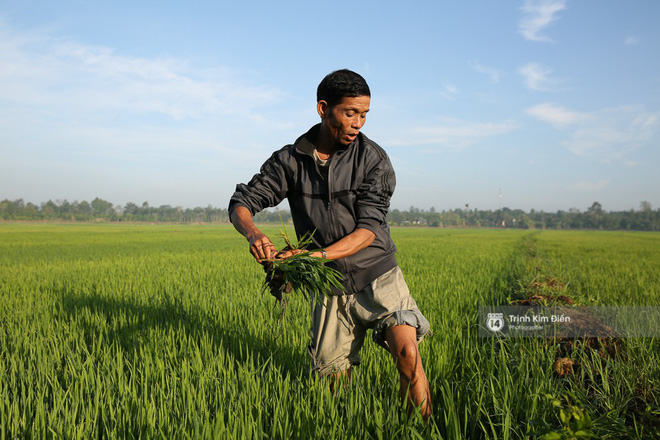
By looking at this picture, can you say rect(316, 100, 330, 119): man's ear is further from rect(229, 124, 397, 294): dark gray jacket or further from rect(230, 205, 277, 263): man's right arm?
rect(230, 205, 277, 263): man's right arm

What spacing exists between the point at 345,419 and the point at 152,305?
11.2 feet

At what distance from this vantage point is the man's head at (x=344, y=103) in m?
1.91

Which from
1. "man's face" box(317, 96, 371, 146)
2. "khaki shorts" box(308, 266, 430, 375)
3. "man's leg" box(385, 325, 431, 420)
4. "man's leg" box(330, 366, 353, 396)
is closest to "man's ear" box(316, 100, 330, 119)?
"man's face" box(317, 96, 371, 146)

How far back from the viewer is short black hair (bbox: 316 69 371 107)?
1.90 m

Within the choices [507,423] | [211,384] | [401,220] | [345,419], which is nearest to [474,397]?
[507,423]

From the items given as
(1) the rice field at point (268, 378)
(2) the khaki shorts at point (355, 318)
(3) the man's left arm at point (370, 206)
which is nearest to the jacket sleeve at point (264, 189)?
(1) the rice field at point (268, 378)

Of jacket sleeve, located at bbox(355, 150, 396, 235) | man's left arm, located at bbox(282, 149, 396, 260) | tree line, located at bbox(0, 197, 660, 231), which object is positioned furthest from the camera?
tree line, located at bbox(0, 197, 660, 231)

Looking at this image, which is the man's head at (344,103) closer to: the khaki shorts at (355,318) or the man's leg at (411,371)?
the khaki shorts at (355,318)

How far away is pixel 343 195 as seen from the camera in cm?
205

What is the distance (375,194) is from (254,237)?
0.59 metres

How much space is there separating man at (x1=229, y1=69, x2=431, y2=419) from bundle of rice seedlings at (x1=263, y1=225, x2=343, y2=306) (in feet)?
0.19

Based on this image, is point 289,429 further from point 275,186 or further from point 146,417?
point 275,186

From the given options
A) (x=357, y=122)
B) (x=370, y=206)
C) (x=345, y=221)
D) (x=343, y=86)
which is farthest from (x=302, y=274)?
(x=343, y=86)

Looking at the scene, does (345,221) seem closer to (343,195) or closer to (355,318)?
(343,195)
